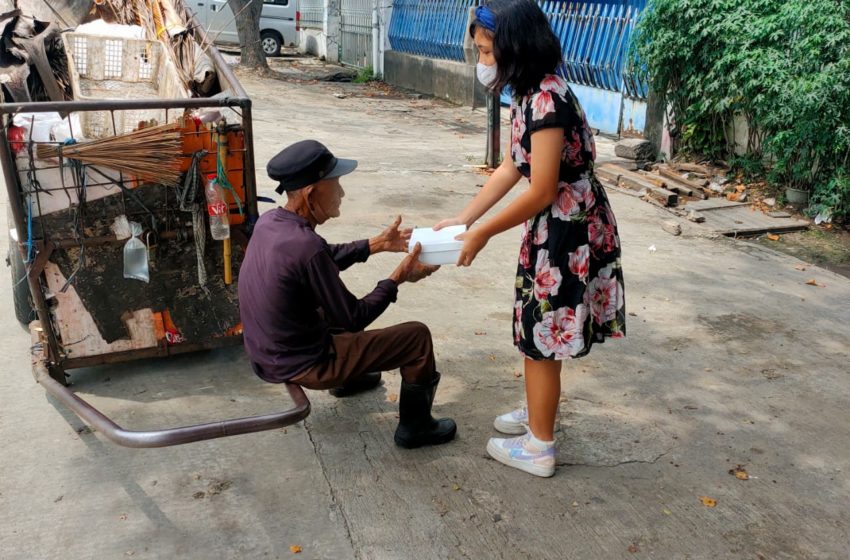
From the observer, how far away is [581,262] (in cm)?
262

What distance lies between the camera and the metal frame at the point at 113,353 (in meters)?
2.37

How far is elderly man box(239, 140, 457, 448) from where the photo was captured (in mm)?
2549

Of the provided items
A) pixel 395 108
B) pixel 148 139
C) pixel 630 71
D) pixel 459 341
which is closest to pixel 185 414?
pixel 148 139

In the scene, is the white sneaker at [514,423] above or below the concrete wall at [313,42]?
below

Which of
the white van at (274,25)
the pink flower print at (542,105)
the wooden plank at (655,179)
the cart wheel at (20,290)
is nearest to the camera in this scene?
the pink flower print at (542,105)

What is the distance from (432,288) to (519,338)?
1992 millimetres

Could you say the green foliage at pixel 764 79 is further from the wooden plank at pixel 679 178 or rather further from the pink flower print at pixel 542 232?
the pink flower print at pixel 542 232

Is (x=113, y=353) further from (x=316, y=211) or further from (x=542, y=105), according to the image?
(x=542, y=105)

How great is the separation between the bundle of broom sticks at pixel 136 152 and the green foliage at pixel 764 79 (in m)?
5.11

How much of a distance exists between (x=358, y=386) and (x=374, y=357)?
74 centimetres

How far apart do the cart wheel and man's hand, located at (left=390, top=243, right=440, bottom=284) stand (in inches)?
76.1

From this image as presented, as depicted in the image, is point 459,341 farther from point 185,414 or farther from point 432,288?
point 185,414

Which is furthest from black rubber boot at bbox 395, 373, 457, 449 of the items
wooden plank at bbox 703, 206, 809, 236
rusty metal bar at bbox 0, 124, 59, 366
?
wooden plank at bbox 703, 206, 809, 236

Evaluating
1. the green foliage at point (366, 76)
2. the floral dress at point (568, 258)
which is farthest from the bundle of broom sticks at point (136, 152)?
the green foliage at point (366, 76)
